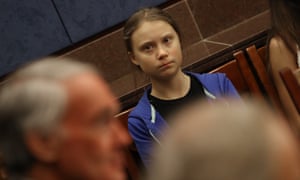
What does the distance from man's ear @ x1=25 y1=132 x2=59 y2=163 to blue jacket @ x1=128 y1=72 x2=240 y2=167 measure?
3.84ft

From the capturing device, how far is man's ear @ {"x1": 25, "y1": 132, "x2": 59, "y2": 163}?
964mm

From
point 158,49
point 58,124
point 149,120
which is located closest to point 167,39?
point 158,49

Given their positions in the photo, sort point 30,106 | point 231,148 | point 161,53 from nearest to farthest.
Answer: point 231,148 < point 30,106 < point 161,53

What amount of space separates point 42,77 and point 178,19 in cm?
242

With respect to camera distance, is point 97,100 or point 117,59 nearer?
point 97,100

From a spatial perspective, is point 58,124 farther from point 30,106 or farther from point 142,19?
point 142,19

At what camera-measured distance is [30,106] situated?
957mm

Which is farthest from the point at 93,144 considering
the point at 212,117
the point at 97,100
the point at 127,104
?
the point at 127,104

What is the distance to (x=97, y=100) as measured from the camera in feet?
3.23

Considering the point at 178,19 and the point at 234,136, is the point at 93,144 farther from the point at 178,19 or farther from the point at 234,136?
the point at 178,19

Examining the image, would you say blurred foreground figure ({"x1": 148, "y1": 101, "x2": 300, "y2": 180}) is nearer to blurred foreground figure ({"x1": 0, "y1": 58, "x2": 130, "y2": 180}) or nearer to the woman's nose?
blurred foreground figure ({"x1": 0, "y1": 58, "x2": 130, "y2": 180})

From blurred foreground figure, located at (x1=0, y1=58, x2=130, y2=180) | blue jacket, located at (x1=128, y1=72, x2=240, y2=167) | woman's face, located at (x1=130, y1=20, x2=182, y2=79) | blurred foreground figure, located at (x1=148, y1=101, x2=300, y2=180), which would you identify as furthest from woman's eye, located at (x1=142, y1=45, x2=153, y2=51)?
blurred foreground figure, located at (x1=148, y1=101, x2=300, y2=180)

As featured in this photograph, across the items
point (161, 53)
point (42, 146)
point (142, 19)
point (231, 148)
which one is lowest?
point (231, 148)

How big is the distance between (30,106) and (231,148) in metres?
0.38
